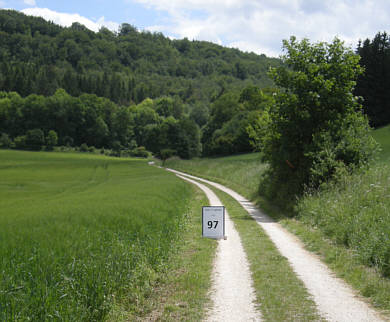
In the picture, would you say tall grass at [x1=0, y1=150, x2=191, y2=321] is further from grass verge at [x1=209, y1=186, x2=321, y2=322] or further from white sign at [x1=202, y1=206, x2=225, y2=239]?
grass verge at [x1=209, y1=186, x2=321, y2=322]

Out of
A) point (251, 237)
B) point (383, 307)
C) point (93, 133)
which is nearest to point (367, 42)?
point (251, 237)

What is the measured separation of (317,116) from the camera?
23.1 meters

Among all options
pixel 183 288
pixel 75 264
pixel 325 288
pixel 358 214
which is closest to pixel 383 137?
pixel 358 214

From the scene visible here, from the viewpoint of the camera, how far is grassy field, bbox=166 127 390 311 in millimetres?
Answer: 9102

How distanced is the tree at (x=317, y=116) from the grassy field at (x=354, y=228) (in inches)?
65.2

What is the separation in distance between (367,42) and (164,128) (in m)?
67.5

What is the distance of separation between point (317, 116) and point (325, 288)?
52.3ft

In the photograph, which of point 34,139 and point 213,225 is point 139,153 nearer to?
point 34,139

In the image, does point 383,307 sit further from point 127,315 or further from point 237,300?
point 127,315

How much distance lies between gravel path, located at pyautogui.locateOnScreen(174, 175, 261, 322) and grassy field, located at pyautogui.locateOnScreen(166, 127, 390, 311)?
7.45ft

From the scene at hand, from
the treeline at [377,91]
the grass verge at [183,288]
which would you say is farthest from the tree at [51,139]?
the grass verge at [183,288]

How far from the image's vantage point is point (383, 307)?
736cm

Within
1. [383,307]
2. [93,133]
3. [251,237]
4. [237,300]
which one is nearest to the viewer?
[383,307]

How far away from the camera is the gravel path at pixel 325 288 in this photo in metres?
7.07
